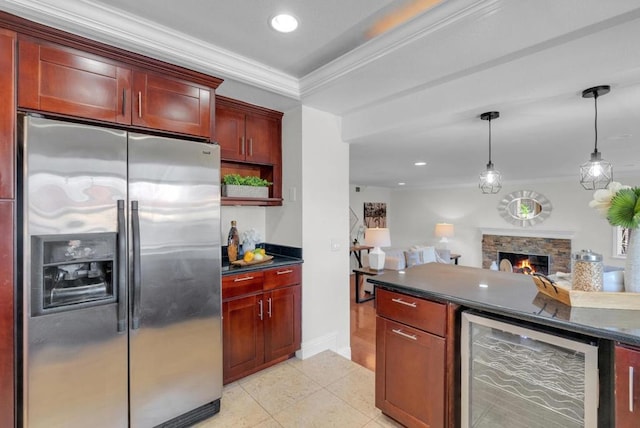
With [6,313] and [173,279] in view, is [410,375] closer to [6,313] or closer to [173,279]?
[173,279]

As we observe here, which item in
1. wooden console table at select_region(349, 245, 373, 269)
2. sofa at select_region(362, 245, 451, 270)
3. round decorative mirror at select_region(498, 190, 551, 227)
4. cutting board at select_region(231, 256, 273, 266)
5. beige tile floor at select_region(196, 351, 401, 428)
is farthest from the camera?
wooden console table at select_region(349, 245, 373, 269)

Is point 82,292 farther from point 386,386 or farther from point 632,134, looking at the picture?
point 632,134

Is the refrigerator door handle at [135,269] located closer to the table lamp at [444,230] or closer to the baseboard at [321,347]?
the baseboard at [321,347]

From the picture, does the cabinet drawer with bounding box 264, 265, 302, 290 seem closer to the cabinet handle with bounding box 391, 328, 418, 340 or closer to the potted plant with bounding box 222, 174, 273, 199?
the potted plant with bounding box 222, 174, 273, 199

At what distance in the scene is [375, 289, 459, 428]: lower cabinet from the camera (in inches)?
65.4

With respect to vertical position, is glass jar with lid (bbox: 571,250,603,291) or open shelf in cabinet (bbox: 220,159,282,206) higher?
open shelf in cabinet (bbox: 220,159,282,206)

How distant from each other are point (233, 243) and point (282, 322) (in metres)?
0.84

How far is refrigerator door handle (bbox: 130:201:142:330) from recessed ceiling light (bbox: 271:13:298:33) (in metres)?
1.34

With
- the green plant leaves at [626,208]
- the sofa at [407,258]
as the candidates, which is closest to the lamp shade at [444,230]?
the sofa at [407,258]

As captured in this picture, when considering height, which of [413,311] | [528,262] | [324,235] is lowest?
[528,262]

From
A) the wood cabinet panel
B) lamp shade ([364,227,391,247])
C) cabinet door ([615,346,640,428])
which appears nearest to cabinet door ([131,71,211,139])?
the wood cabinet panel

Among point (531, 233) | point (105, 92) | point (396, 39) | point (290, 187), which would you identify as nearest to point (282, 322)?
point (290, 187)

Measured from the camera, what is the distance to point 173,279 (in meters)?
1.92

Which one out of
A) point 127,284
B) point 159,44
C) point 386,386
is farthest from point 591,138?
point 127,284
